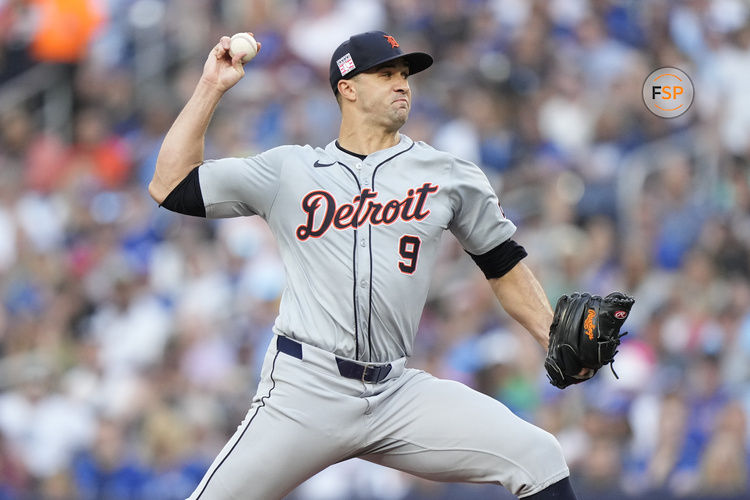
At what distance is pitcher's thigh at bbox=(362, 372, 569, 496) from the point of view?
12.7ft

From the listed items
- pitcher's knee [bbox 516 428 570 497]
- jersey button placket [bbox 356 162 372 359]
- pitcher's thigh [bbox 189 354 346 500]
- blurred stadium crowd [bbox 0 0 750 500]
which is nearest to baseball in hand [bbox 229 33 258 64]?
jersey button placket [bbox 356 162 372 359]

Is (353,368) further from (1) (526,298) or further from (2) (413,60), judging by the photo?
(2) (413,60)

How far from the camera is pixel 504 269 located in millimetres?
4203

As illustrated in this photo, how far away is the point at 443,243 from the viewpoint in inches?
338

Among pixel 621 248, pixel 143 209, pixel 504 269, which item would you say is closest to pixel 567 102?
pixel 621 248

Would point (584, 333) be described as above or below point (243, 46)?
below

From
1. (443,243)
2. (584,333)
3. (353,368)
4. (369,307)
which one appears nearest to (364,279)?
(369,307)

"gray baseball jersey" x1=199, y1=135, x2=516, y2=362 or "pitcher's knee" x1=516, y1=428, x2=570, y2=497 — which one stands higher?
"gray baseball jersey" x1=199, y1=135, x2=516, y2=362

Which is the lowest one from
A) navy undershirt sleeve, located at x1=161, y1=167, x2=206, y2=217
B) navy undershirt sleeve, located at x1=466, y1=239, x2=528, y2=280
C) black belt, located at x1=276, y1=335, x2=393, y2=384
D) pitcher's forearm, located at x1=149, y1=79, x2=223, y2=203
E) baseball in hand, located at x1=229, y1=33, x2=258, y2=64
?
black belt, located at x1=276, y1=335, x2=393, y2=384

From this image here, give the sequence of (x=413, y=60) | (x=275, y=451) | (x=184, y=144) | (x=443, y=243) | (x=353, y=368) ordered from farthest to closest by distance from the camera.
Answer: (x=443, y=243) < (x=413, y=60) < (x=184, y=144) < (x=353, y=368) < (x=275, y=451)

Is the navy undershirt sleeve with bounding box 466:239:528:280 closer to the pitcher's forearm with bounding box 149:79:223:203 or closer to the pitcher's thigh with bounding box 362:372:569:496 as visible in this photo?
the pitcher's thigh with bounding box 362:372:569:496

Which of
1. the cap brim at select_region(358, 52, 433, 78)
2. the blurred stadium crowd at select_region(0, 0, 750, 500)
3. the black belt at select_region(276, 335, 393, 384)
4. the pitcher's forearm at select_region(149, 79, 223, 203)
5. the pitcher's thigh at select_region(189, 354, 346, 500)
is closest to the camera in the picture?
the pitcher's thigh at select_region(189, 354, 346, 500)

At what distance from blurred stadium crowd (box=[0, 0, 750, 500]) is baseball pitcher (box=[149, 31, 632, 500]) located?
2.85 m

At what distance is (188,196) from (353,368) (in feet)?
2.65
